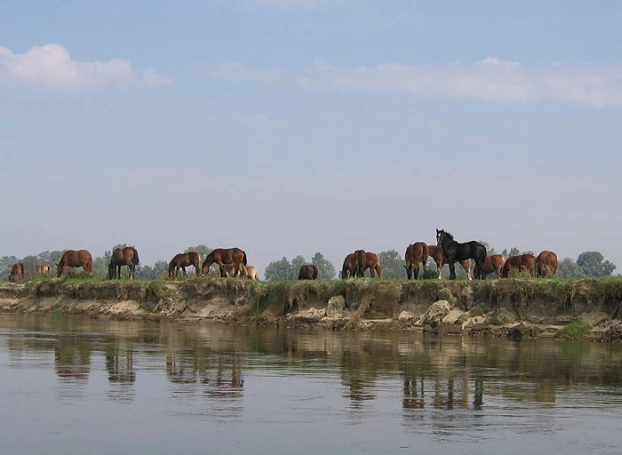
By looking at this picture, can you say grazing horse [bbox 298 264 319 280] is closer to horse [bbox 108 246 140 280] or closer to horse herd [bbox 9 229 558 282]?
horse herd [bbox 9 229 558 282]

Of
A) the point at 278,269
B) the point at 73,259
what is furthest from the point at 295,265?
the point at 73,259

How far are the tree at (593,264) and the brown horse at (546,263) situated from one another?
8984cm

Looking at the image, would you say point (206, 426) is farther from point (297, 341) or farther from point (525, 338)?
point (525, 338)

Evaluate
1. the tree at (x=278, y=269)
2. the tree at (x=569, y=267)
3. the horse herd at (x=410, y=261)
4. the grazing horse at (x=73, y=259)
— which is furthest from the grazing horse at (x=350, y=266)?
the tree at (x=278, y=269)

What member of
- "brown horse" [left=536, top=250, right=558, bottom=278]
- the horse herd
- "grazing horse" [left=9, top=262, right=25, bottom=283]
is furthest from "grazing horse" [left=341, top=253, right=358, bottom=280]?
"grazing horse" [left=9, top=262, right=25, bottom=283]

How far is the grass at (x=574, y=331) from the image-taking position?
32469 mm

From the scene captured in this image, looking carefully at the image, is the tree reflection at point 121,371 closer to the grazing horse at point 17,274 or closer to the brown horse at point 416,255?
the brown horse at point 416,255

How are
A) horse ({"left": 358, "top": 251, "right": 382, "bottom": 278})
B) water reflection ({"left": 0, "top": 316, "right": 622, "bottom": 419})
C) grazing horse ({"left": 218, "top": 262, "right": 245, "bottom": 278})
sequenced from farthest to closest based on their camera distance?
grazing horse ({"left": 218, "top": 262, "right": 245, "bottom": 278}), horse ({"left": 358, "top": 251, "right": 382, "bottom": 278}), water reflection ({"left": 0, "top": 316, "right": 622, "bottom": 419})

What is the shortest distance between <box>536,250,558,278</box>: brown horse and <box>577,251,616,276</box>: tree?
8984cm

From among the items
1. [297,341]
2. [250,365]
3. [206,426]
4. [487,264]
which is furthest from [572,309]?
[206,426]

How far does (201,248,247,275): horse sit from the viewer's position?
52125 mm

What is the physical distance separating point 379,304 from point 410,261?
5.65 m

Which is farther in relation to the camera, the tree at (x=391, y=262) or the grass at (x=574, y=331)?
the tree at (x=391, y=262)

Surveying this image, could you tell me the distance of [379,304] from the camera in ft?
130
